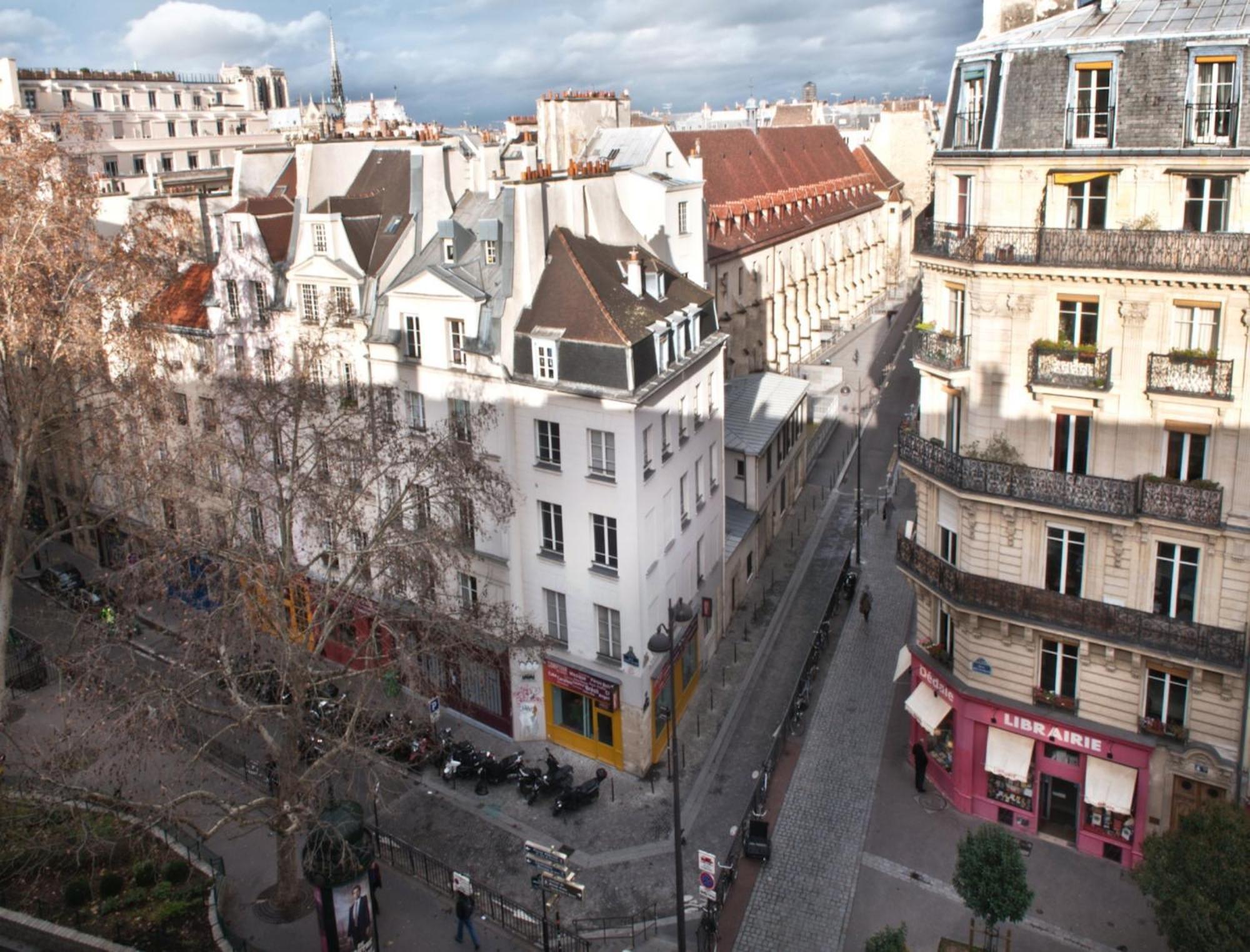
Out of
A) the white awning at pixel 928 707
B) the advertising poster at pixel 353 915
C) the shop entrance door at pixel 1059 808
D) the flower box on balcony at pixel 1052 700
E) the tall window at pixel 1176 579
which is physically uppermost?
the tall window at pixel 1176 579

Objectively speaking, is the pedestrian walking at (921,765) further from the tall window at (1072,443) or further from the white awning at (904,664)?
the tall window at (1072,443)

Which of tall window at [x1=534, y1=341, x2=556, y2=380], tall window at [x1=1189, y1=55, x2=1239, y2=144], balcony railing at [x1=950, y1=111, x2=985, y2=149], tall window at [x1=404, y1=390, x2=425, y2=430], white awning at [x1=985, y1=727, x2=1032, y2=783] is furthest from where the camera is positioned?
tall window at [x1=404, y1=390, x2=425, y2=430]

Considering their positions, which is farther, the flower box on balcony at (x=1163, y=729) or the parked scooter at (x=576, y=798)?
the parked scooter at (x=576, y=798)

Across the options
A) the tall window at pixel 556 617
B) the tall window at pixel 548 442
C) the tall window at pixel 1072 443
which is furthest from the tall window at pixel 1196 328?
the tall window at pixel 556 617

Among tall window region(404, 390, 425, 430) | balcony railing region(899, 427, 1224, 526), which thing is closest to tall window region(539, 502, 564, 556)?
tall window region(404, 390, 425, 430)

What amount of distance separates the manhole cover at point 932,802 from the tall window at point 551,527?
12981 mm

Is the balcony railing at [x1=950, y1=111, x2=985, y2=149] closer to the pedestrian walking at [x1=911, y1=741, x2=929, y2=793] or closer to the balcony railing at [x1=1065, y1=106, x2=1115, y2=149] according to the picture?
the balcony railing at [x1=1065, y1=106, x2=1115, y2=149]

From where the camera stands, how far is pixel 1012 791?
94.3 ft

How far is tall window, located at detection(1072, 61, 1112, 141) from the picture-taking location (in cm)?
2377

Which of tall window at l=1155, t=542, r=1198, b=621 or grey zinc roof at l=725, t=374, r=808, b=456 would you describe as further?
grey zinc roof at l=725, t=374, r=808, b=456

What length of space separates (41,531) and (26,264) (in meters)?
25.6

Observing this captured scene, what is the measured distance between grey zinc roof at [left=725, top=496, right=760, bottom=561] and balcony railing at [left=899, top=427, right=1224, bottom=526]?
13504mm

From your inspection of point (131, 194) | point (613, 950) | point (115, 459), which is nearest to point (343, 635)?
point (115, 459)

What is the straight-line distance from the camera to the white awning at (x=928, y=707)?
98.1ft
